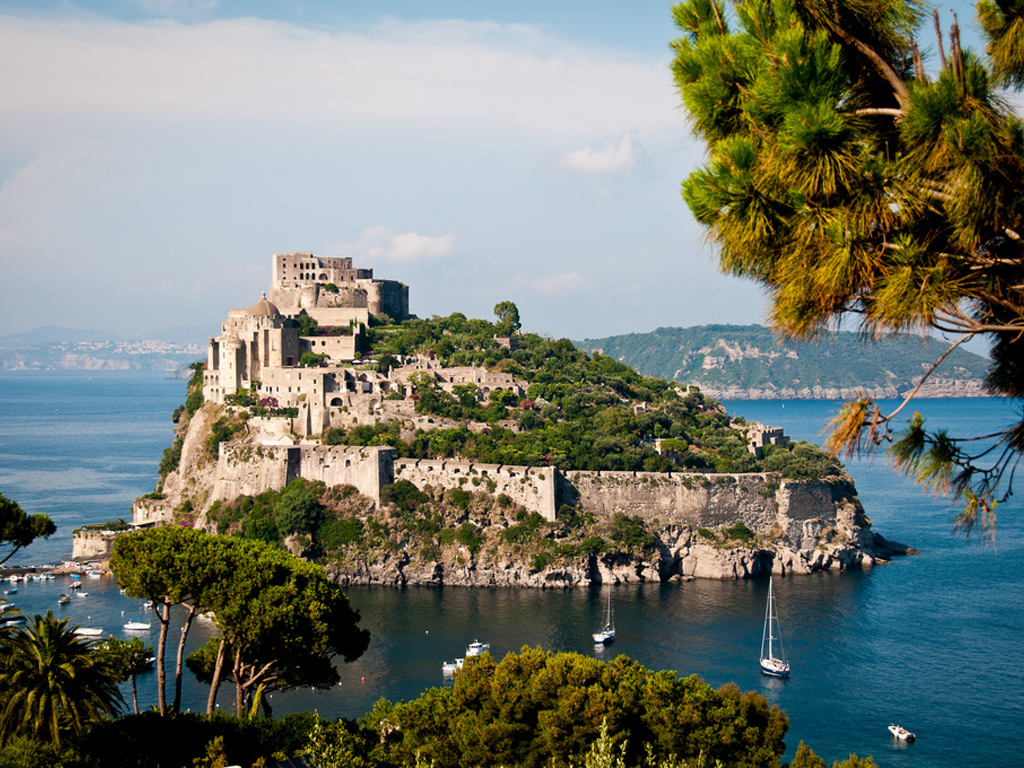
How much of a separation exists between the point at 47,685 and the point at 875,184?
39.8 feet

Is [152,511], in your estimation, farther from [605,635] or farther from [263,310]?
[605,635]

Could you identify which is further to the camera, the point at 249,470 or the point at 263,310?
the point at 263,310

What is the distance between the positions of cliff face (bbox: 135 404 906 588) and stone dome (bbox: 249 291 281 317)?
29.8 ft

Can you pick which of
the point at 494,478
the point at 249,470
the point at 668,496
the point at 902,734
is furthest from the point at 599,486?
the point at 902,734

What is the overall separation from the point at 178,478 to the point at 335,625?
35968 mm

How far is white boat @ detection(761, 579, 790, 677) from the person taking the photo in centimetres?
3222

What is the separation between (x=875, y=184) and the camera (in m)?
5.66

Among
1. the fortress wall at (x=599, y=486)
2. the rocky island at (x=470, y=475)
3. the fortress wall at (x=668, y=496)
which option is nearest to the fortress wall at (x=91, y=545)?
the rocky island at (x=470, y=475)

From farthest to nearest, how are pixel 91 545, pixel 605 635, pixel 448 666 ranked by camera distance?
pixel 91 545, pixel 605 635, pixel 448 666

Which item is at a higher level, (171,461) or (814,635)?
(171,461)

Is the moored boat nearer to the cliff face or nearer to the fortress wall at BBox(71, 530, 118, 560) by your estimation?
the cliff face

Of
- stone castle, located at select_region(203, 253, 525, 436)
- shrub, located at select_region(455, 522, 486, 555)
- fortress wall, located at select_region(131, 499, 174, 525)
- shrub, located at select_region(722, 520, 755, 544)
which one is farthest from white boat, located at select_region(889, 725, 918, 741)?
fortress wall, located at select_region(131, 499, 174, 525)

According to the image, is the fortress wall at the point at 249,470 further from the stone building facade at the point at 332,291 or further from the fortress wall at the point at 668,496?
the fortress wall at the point at 668,496

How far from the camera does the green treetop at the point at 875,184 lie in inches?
212
